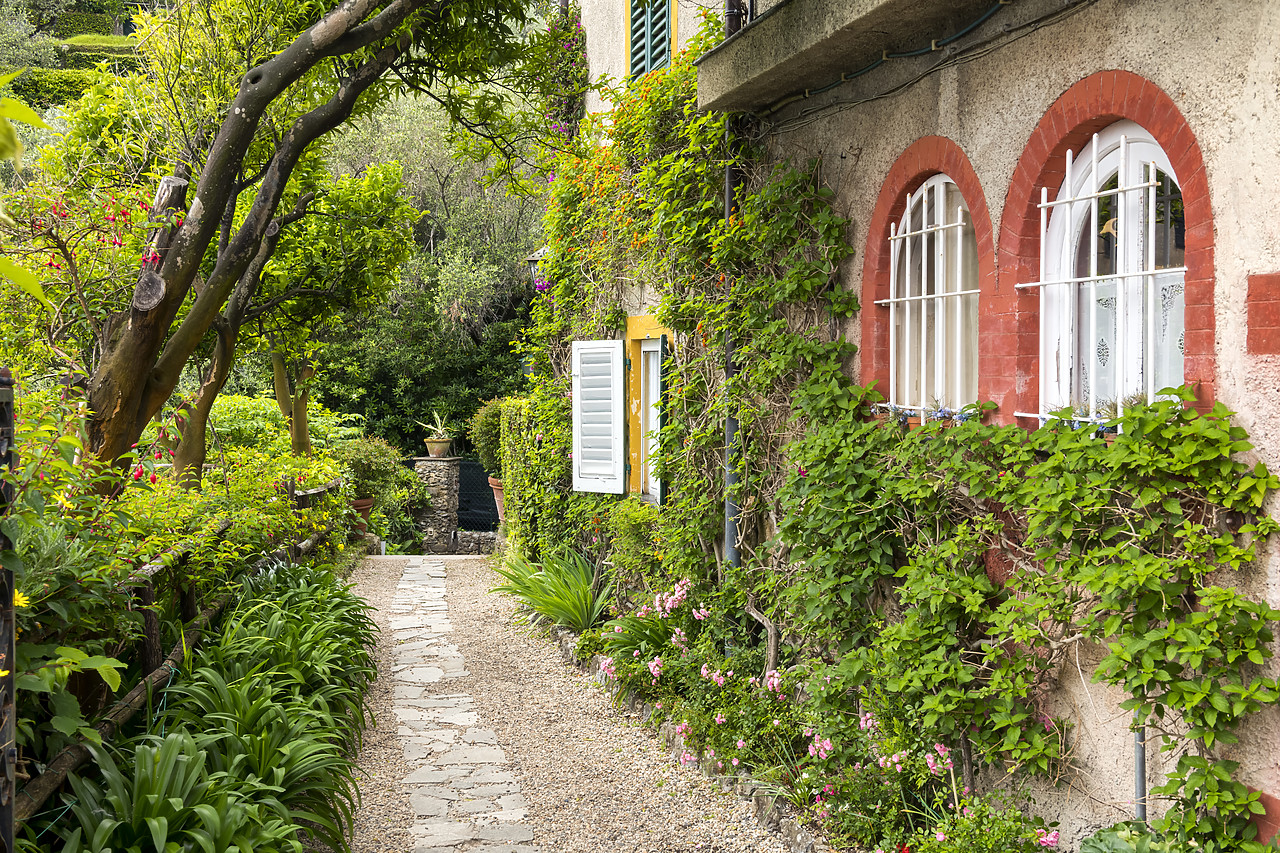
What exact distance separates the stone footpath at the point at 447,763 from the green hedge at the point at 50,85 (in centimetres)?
2221

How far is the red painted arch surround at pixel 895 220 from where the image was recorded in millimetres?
3711

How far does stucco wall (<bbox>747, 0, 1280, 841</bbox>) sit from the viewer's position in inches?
101

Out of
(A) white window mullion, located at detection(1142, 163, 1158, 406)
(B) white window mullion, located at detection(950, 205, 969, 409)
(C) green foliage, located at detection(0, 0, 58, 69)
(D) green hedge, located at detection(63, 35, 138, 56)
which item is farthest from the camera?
(D) green hedge, located at detection(63, 35, 138, 56)

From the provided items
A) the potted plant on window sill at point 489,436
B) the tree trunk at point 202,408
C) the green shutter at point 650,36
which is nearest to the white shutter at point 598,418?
the green shutter at point 650,36

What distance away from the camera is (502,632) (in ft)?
28.1

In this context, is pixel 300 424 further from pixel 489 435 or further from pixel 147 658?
pixel 147 658

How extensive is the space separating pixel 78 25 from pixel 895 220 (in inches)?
1473

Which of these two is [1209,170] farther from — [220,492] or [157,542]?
[220,492]

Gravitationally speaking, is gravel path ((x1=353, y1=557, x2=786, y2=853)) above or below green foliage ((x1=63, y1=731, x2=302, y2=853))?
below

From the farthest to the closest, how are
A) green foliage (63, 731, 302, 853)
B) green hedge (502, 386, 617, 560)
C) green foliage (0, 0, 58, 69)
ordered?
green foliage (0, 0, 58, 69), green hedge (502, 386, 617, 560), green foliage (63, 731, 302, 853)

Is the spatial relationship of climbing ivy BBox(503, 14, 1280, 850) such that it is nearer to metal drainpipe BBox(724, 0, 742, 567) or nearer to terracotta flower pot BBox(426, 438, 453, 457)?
metal drainpipe BBox(724, 0, 742, 567)

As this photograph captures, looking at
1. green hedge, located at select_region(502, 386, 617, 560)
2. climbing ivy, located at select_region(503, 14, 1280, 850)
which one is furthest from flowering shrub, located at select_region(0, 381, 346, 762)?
green hedge, located at select_region(502, 386, 617, 560)

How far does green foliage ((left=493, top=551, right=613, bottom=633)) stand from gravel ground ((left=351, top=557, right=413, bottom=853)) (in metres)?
1.31

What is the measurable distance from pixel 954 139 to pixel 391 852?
3.99m
